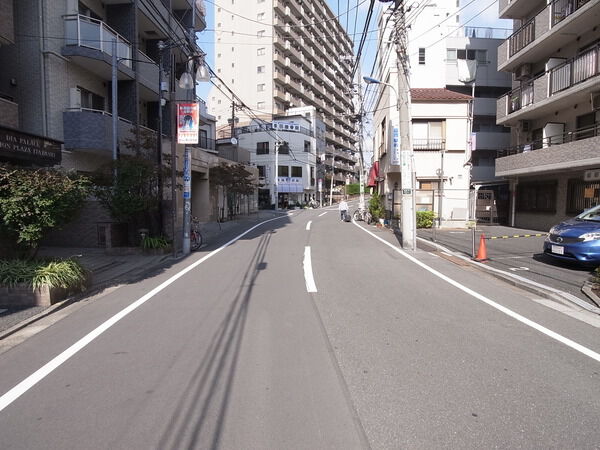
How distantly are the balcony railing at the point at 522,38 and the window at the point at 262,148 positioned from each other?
1582 inches

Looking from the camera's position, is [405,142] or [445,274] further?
[405,142]

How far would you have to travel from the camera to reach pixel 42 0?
44.5 feet

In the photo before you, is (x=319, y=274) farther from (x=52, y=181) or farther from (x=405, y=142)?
(x=405, y=142)

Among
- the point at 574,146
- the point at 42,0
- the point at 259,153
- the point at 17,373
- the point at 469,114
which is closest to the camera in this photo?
the point at 17,373

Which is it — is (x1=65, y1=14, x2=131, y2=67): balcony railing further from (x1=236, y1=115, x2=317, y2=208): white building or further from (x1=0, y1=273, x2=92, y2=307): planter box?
(x1=236, y1=115, x2=317, y2=208): white building

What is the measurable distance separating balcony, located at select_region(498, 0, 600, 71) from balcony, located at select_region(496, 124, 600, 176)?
437 centimetres

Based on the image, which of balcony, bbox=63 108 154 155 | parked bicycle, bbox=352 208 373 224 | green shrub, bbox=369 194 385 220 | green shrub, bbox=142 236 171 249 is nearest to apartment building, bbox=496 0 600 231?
green shrub, bbox=369 194 385 220

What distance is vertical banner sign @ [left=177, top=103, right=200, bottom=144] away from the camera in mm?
12883

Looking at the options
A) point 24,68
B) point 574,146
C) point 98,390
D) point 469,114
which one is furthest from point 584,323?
point 469,114

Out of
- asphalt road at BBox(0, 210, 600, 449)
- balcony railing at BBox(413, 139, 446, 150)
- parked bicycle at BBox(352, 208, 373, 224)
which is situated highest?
balcony railing at BBox(413, 139, 446, 150)

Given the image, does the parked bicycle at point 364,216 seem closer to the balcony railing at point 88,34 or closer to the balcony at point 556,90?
the balcony at point 556,90

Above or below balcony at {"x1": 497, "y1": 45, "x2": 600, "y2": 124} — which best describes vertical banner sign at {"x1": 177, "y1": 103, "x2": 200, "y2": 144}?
below

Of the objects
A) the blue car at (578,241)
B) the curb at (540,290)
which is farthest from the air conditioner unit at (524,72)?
the curb at (540,290)

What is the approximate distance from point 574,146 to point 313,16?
7035cm
